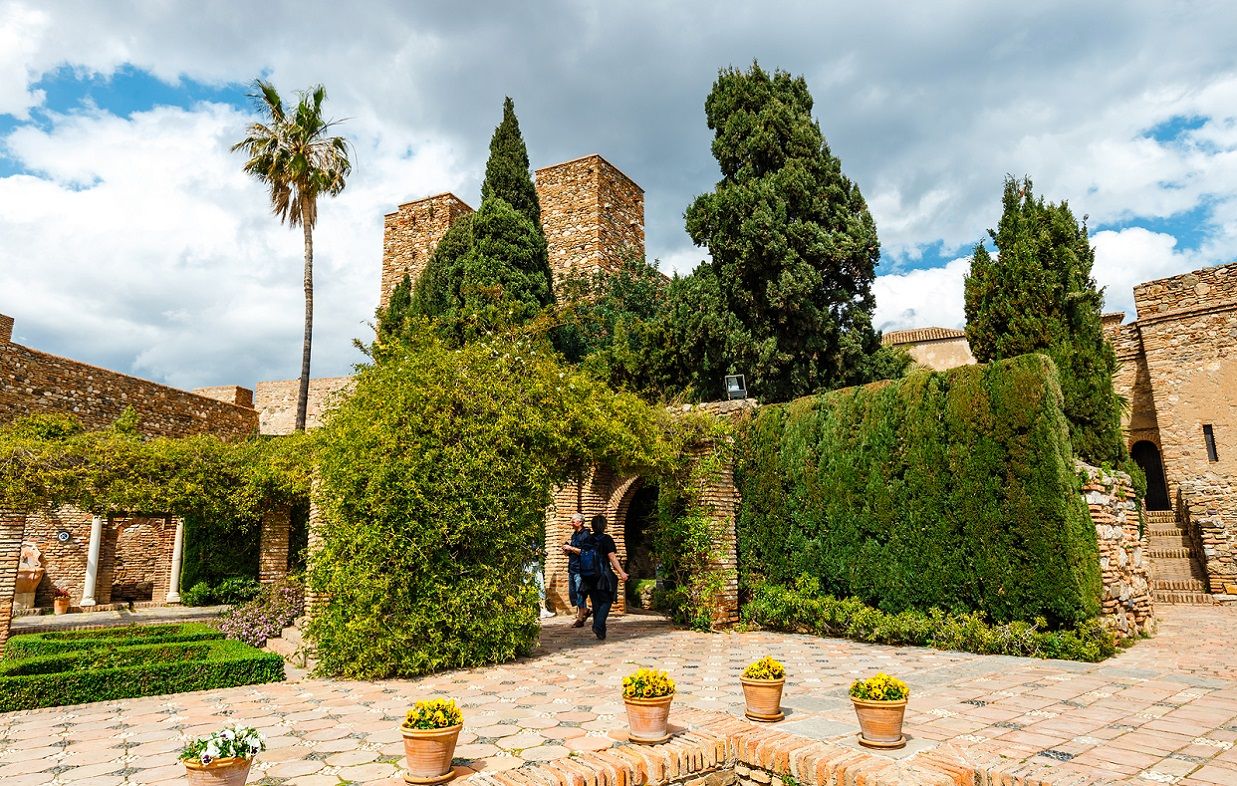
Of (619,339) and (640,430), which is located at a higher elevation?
(619,339)

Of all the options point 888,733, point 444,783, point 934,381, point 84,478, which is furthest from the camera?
point 84,478

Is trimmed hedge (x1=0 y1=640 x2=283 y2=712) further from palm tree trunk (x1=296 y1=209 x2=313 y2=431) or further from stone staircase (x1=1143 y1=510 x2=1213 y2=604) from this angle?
stone staircase (x1=1143 y1=510 x2=1213 y2=604)

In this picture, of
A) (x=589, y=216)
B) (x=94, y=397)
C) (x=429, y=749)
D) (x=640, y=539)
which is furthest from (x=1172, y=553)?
(x=94, y=397)

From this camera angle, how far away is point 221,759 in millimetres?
3117

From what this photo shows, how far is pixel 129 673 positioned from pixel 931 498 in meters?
8.74

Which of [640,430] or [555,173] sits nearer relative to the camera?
[640,430]

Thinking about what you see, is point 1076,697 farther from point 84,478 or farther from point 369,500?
point 84,478

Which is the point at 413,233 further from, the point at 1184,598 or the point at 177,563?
the point at 1184,598

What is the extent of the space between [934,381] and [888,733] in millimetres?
5765

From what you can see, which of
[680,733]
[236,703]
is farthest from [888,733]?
[236,703]

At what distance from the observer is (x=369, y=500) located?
275 inches

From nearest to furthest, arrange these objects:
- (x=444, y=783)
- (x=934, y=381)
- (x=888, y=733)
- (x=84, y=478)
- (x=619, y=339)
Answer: (x=444, y=783), (x=888, y=733), (x=934, y=381), (x=84, y=478), (x=619, y=339)

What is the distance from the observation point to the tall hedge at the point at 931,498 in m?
7.62

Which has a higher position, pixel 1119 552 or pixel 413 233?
pixel 413 233
